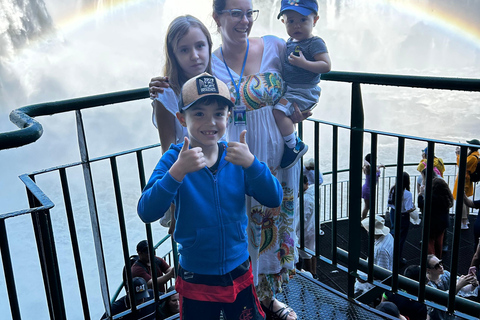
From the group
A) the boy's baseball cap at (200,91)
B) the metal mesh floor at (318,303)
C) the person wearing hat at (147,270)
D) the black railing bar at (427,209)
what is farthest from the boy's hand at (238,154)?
the person wearing hat at (147,270)

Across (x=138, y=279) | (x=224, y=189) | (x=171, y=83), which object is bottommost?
(x=138, y=279)

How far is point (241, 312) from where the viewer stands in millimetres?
1312

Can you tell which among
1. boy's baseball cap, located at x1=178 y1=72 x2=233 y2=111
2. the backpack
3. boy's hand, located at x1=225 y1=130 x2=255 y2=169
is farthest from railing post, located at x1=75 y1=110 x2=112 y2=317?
the backpack

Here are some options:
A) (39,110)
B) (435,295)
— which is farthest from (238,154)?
(435,295)

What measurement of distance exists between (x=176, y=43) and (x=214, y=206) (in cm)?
56

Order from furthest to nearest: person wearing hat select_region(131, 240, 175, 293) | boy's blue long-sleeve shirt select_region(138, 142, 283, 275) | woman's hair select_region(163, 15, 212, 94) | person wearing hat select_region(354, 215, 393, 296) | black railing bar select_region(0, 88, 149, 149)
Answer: person wearing hat select_region(354, 215, 393, 296) → person wearing hat select_region(131, 240, 175, 293) → woman's hair select_region(163, 15, 212, 94) → boy's blue long-sleeve shirt select_region(138, 142, 283, 275) → black railing bar select_region(0, 88, 149, 149)

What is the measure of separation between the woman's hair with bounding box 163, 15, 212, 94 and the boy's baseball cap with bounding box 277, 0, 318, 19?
0.40 metres

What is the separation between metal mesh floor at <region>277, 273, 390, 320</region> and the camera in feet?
5.97

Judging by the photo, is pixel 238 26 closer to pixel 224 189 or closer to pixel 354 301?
pixel 224 189

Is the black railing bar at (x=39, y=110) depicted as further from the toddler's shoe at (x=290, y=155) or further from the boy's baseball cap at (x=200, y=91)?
the toddler's shoe at (x=290, y=155)

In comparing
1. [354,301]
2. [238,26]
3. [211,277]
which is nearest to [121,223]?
[211,277]

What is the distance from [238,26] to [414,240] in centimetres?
424

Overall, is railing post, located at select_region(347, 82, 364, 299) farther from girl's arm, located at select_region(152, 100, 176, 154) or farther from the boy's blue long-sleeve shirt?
girl's arm, located at select_region(152, 100, 176, 154)

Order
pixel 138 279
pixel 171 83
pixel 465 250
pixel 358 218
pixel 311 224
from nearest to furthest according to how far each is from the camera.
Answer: pixel 171 83, pixel 358 218, pixel 138 279, pixel 311 224, pixel 465 250
